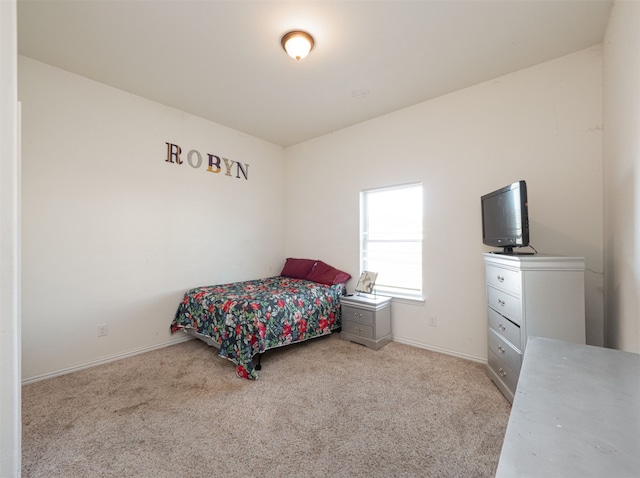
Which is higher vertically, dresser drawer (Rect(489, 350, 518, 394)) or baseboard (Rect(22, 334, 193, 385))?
dresser drawer (Rect(489, 350, 518, 394))

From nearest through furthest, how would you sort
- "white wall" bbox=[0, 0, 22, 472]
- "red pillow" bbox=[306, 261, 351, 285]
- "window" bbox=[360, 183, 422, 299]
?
1. "white wall" bbox=[0, 0, 22, 472]
2. "window" bbox=[360, 183, 422, 299]
3. "red pillow" bbox=[306, 261, 351, 285]

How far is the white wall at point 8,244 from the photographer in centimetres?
89

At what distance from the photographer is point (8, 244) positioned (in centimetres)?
91

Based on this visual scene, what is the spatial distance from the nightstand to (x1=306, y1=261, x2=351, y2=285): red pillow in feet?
1.03

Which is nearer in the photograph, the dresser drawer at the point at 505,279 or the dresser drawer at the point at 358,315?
the dresser drawer at the point at 505,279

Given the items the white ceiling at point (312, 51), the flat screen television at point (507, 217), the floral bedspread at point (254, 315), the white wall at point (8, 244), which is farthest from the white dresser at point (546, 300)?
the white wall at point (8, 244)

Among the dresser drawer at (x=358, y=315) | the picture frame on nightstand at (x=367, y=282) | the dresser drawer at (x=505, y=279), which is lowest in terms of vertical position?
the dresser drawer at (x=358, y=315)

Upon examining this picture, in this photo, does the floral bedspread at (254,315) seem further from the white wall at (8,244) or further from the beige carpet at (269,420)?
the white wall at (8,244)

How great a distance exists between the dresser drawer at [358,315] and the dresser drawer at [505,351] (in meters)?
1.13

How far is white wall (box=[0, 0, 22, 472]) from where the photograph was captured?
89cm

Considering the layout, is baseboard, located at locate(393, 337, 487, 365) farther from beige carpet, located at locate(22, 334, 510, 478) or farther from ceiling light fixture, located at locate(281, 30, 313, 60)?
ceiling light fixture, located at locate(281, 30, 313, 60)

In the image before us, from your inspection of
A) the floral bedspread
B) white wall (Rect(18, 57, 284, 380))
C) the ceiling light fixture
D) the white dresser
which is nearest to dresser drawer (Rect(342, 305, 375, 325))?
the floral bedspread

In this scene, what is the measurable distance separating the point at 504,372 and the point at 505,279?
715mm

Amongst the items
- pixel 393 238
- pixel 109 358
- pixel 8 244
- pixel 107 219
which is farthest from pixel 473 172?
pixel 109 358
